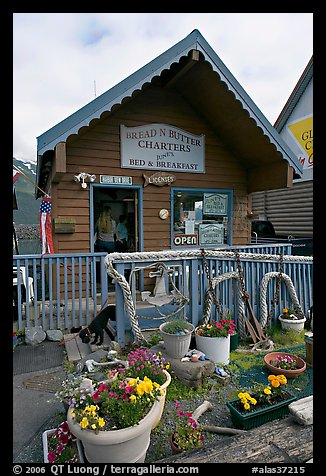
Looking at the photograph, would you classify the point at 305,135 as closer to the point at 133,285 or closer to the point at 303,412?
the point at 133,285

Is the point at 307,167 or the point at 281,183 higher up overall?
the point at 307,167

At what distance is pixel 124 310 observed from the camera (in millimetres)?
3846

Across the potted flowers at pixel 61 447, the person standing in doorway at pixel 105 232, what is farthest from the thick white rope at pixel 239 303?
the person standing in doorway at pixel 105 232

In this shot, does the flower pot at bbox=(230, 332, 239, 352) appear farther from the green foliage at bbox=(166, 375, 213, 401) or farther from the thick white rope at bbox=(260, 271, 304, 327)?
the green foliage at bbox=(166, 375, 213, 401)

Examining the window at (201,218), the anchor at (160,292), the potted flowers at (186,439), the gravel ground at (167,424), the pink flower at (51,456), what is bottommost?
the gravel ground at (167,424)

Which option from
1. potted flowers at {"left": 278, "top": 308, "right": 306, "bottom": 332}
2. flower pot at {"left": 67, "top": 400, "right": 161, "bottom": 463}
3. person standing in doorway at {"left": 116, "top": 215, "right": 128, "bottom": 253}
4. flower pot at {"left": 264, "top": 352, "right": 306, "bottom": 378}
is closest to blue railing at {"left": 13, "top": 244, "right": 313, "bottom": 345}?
potted flowers at {"left": 278, "top": 308, "right": 306, "bottom": 332}

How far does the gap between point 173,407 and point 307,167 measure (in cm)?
1147

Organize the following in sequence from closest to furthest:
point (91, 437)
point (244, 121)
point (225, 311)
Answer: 1. point (91, 437)
2. point (225, 311)
3. point (244, 121)

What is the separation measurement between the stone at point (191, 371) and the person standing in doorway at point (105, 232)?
4.42m

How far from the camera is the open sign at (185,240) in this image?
650 centimetres

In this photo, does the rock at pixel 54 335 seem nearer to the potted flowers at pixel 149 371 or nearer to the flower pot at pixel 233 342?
the potted flowers at pixel 149 371

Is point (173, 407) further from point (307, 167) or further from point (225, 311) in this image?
point (307, 167)

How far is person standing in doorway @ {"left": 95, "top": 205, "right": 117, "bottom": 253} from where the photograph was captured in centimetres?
723
